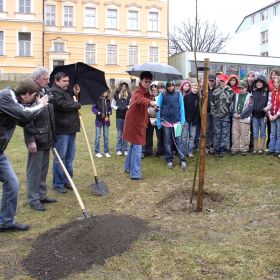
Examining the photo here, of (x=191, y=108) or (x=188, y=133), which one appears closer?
(x=191, y=108)

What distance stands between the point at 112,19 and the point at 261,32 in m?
24.7

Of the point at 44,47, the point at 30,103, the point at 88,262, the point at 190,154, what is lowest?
the point at 88,262

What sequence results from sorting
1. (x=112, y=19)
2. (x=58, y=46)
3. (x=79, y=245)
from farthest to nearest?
(x=112, y=19)
(x=58, y=46)
(x=79, y=245)

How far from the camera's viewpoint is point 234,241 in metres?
4.51

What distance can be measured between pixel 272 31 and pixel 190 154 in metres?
47.2

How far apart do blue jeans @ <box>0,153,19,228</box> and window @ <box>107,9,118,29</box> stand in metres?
35.9

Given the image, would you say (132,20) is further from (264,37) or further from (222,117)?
(222,117)

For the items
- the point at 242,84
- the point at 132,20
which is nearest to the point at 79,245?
the point at 242,84

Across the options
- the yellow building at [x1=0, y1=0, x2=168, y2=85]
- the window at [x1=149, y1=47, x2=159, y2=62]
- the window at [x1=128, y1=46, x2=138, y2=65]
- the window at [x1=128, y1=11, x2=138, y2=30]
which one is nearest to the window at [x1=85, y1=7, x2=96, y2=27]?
the yellow building at [x1=0, y1=0, x2=168, y2=85]

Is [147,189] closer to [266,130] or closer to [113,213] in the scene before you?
[113,213]

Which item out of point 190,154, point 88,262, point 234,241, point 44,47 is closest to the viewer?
point 88,262

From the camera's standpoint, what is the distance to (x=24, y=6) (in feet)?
115

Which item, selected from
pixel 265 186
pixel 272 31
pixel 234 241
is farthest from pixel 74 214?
pixel 272 31

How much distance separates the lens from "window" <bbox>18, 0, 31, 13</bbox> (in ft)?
115
